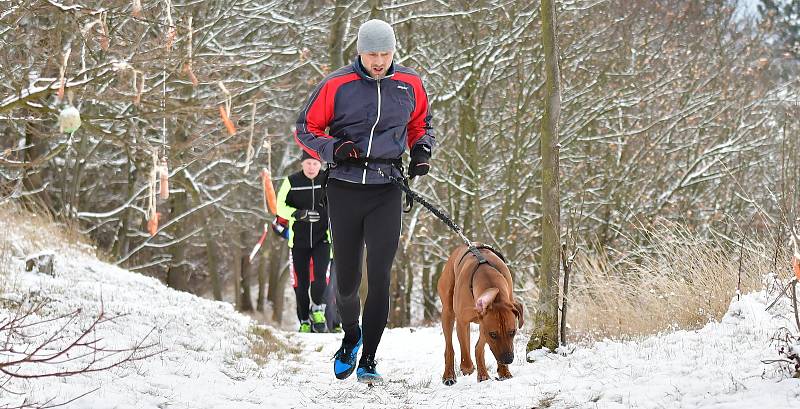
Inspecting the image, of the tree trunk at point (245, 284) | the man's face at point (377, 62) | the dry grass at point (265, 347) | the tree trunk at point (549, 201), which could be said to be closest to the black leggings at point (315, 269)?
the dry grass at point (265, 347)

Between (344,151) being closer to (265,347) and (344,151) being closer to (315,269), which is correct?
(265,347)

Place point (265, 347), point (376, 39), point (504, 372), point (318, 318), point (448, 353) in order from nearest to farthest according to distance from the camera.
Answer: point (504, 372) < point (376, 39) < point (448, 353) < point (265, 347) < point (318, 318)

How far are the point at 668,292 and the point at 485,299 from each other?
2412mm

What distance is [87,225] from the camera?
70.9 feet

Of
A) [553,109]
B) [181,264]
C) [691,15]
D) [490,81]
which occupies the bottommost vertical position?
[181,264]

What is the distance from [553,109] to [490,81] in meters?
9.71

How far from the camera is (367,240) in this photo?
5359mm

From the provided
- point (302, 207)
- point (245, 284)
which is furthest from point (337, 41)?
point (245, 284)

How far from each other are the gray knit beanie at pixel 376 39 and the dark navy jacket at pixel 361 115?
15 centimetres

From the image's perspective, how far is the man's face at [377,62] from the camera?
5.16 m

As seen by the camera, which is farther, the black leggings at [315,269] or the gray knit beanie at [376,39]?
Answer: the black leggings at [315,269]

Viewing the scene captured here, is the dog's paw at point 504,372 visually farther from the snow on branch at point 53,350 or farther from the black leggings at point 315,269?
the black leggings at point 315,269

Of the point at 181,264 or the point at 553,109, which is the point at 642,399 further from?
the point at 181,264

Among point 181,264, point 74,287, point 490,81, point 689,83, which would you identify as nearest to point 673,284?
point 74,287
